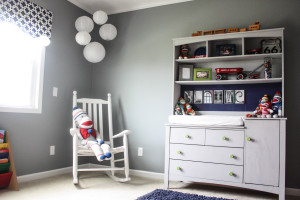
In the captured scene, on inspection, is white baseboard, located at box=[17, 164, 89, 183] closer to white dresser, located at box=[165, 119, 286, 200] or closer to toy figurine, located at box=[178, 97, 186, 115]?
white dresser, located at box=[165, 119, 286, 200]

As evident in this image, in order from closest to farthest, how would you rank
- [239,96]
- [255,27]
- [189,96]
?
[255,27], [239,96], [189,96]

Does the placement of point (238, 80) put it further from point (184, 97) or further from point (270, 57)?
point (184, 97)

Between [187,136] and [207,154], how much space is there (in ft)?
0.85

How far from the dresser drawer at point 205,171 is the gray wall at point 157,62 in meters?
0.57

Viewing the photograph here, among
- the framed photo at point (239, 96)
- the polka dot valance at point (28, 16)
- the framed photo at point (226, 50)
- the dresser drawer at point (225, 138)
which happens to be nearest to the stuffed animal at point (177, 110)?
the dresser drawer at point (225, 138)

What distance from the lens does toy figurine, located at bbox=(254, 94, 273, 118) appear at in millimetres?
2541

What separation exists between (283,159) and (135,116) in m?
1.80

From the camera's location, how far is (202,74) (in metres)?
3.05

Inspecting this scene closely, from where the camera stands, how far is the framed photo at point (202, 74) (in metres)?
3.03

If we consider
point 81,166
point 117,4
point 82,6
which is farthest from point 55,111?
point 117,4

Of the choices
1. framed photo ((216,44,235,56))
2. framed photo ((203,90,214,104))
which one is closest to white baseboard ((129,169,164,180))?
framed photo ((203,90,214,104))

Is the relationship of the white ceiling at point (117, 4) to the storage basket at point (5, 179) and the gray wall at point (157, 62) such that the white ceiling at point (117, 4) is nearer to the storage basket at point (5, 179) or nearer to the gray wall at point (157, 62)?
the gray wall at point (157, 62)

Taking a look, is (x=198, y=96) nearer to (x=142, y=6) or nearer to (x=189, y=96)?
(x=189, y=96)

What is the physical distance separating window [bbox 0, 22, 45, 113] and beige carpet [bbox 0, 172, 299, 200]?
80 centimetres
